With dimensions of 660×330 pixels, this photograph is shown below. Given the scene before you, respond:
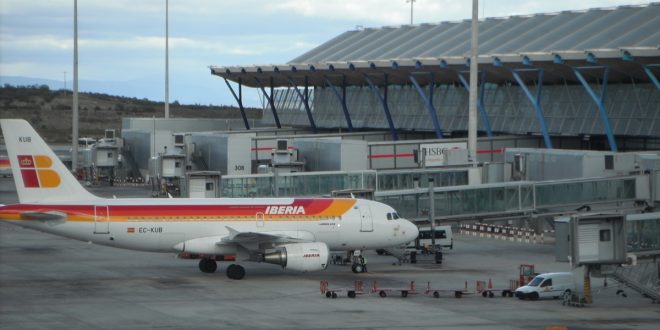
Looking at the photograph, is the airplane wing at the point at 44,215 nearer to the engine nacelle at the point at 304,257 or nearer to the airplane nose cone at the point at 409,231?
the engine nacelle at the point at 304,257

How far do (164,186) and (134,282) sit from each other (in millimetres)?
52208

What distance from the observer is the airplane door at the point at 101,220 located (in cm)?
5197

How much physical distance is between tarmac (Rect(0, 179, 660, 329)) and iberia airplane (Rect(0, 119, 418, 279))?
4.83 feet

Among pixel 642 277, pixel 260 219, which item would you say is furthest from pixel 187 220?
pixel 642 277

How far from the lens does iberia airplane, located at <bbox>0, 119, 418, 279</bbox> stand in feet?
170

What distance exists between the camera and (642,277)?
48.4 metres

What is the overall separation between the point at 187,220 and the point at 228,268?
2.99 meters

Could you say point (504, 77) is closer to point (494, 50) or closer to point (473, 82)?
point (494, 50)

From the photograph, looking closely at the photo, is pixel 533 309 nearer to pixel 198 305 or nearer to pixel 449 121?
pixel 198 305

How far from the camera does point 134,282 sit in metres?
51.3

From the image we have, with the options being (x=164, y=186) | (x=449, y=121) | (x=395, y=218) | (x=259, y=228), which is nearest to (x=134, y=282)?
(x=259, y=228)

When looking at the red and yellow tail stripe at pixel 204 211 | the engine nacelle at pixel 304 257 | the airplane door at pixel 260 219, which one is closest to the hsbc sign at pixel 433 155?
the red and yellow tail stripe at pixel 204 211

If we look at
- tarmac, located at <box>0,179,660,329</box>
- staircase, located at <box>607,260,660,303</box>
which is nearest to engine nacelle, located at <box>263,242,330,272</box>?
tarmac, located at <box>0,179,660,329</box>

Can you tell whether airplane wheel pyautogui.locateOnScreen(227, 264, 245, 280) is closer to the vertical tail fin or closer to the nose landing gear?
the nose landing gear
